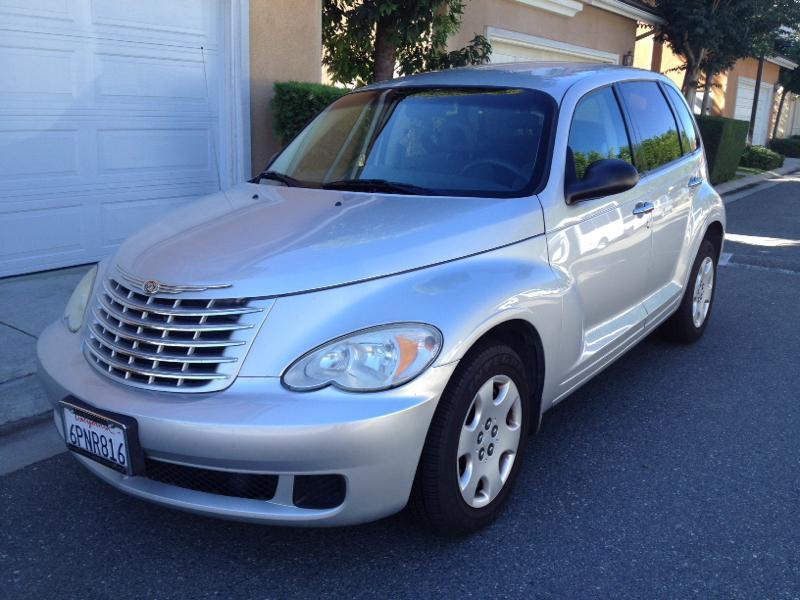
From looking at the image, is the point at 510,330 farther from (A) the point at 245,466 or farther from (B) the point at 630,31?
(B) the point at 630,31

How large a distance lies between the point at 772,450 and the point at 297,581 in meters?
2.47

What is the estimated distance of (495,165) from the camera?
372cm

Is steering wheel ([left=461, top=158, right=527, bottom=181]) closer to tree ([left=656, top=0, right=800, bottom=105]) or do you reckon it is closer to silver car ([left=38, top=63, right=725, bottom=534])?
silver car ([left=38, top=63, right=725, bottom=534])

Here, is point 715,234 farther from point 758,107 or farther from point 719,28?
point 758,107

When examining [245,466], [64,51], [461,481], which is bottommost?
[461,481]

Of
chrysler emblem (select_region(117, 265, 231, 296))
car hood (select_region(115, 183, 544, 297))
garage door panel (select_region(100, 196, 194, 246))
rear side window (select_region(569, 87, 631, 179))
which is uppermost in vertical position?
rear side window (select_region(569, 87, 631, 179))

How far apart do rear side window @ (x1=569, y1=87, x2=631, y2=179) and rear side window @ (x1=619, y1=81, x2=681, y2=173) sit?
0.17m

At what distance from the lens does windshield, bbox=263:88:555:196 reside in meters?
3.68

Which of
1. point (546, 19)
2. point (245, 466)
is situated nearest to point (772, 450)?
point (245, 466)

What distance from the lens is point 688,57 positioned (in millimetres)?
19016

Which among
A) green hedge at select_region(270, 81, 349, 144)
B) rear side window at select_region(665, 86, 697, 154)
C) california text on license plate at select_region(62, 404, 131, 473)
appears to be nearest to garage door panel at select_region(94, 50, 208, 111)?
green hedge at select_region(270, 81, 349, 144)

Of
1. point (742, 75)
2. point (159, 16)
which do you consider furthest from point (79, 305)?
point (742, 75)

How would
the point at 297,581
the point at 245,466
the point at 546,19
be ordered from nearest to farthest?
the point at 245,466 → the point at 297,581 → the point at 546,19

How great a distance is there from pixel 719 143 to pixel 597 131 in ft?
41.6
